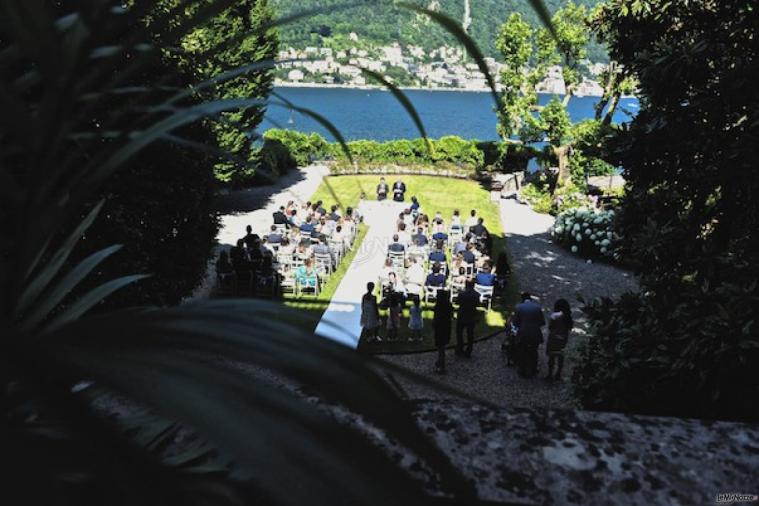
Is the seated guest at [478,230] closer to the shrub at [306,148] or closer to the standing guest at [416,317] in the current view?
the standing guest at [416,317]

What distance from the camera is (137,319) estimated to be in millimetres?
608

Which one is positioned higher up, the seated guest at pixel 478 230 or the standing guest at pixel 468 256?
the seated guest at pixel 478 230

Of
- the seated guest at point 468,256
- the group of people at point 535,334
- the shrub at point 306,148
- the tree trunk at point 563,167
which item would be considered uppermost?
the shrub at point 306,148

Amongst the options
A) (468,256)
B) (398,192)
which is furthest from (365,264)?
(398,192)

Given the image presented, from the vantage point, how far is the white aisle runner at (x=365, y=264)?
11.8m

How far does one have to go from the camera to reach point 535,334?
386 inches

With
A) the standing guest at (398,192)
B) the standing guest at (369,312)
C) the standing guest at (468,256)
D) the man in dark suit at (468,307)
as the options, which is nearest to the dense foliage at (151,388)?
the man in dark suit at (468,307)

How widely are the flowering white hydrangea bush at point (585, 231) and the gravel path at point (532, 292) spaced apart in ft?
1.15

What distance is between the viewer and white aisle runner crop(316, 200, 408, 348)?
464 inches

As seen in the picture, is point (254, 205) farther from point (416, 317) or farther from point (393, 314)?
point (416, 317)

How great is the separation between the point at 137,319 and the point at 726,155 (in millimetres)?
5816

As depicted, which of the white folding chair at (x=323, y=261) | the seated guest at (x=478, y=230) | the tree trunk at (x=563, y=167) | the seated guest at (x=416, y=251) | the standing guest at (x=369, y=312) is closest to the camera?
the standing guest at (x=369, y=312)

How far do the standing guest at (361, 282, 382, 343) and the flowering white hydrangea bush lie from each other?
27.7 feet

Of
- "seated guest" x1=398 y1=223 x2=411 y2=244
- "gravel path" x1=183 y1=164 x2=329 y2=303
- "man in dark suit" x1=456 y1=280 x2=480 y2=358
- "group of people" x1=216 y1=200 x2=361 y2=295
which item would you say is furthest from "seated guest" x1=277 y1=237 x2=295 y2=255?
"man in dark suit" x1=456 y1=280 x2=480 y2=358
